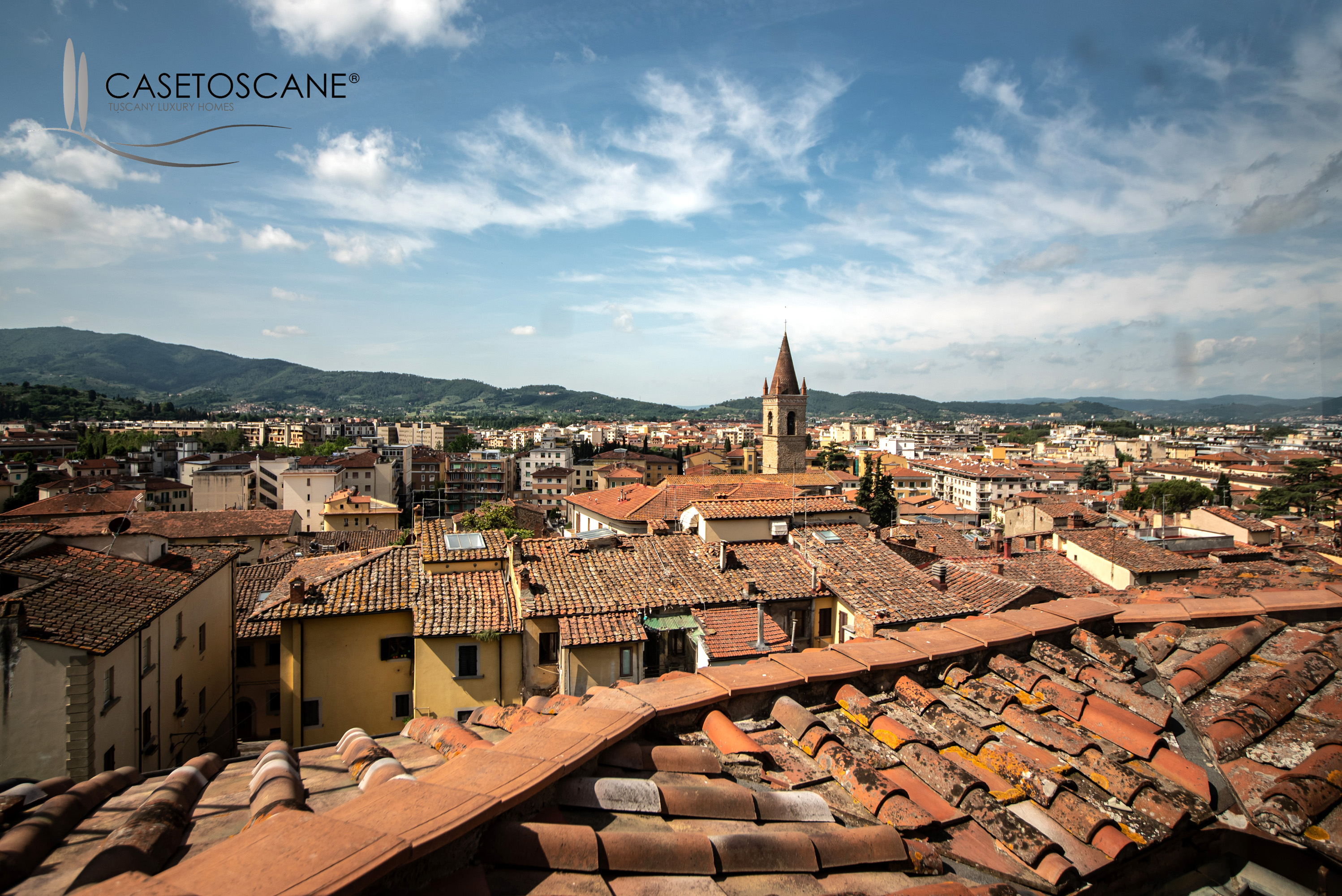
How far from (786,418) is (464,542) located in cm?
5636

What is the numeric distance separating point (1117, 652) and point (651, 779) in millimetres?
4116

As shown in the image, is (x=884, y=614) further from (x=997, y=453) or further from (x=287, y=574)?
(x=997, y=453)

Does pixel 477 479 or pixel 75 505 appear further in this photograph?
pixel 477 479

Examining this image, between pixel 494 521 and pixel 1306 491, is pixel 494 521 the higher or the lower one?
the lower one

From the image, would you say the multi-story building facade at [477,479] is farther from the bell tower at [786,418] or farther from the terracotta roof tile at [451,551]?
the terracotta roof tile at [451,551]

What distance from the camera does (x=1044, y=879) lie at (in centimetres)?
292

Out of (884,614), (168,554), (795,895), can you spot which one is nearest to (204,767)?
(795,895)

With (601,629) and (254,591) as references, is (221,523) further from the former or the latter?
(601,629)

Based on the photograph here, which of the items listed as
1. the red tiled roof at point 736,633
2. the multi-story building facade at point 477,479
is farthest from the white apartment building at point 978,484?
the red tiled roof at point 736,633

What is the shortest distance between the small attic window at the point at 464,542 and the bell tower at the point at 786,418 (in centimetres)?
5414

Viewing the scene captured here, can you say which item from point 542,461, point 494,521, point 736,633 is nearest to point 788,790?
point 736,633

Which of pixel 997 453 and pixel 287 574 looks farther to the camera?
pixel 997 453

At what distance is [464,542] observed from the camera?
1566cm

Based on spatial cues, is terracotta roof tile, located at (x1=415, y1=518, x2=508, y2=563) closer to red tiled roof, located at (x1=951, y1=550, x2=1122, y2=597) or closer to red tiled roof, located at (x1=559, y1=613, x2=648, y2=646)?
red tiled roof, located at (x1=559, y1=613, x2=648, y2=646)
